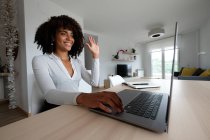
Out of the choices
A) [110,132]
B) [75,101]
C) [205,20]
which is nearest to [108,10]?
[75,101]

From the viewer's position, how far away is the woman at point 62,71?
43 centimetres

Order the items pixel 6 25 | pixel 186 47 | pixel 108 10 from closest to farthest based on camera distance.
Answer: pixel 6 25
pixel 108 10
pixel 186 47

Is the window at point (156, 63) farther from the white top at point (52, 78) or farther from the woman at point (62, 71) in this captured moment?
the white top at point (52, 78)

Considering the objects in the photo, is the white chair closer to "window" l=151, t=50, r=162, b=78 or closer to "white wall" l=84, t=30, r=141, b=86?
"white wall" l=84, t=30, r=141, b=86

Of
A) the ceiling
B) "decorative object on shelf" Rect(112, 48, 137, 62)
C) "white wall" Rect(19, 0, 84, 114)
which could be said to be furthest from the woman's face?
"decorative object on shelf" Rect(112, 48, 137, 62)

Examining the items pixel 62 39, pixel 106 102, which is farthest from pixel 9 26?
pixel 106 102

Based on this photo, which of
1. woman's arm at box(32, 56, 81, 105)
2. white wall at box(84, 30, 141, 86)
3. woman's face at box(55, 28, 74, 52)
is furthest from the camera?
white wall at box(84, 30, 141, 86)

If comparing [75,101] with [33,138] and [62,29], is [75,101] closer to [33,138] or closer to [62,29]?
[33,138]

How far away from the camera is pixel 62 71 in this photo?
0.80 meters

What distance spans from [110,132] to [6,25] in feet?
8.67

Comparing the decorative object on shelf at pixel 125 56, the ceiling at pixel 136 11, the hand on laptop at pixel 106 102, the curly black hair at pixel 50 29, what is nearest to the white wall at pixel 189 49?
the ceiling at pixel 136 11

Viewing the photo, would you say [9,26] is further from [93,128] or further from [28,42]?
[93,128]

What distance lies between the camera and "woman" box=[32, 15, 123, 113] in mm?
435

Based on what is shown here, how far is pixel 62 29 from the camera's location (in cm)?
92
